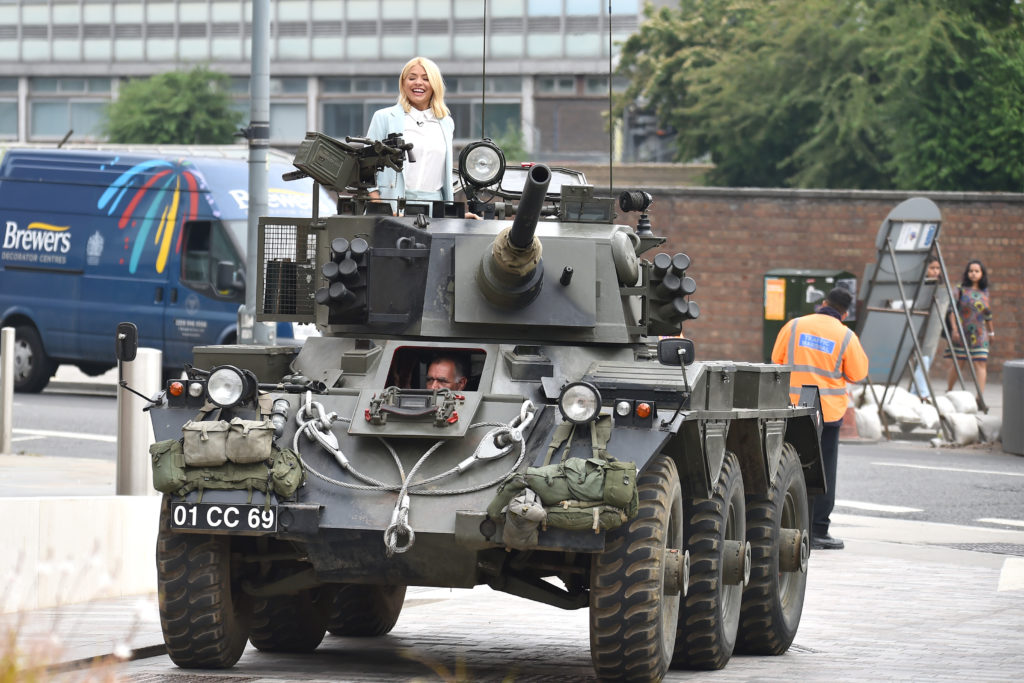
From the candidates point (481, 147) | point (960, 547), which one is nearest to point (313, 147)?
point (481, 147)

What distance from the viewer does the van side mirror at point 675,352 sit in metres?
8.46

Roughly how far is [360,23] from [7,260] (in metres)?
42.2

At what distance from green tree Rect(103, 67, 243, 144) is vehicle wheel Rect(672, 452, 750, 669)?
164ft

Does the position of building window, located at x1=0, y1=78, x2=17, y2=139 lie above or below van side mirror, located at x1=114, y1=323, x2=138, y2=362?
above

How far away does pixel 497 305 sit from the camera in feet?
30.9

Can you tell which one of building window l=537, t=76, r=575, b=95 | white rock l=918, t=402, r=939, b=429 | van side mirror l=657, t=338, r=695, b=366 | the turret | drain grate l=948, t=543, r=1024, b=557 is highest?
building window l=537, t=76, r=575, b=95

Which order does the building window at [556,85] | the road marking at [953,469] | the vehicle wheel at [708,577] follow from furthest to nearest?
1. the building window at [556,85]
2. the road marking at [953,469]
3. the vehicle wheel at [708,577]

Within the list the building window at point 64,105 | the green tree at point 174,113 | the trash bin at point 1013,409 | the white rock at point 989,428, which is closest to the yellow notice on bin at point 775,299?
the white rock at point 989,428

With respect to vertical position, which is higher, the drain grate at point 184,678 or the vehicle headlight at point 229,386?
the vehicle headlight at point 229,386

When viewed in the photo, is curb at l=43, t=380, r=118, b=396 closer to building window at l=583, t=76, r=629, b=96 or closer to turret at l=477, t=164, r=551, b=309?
turret at l=477, t=164, r=551, b=309

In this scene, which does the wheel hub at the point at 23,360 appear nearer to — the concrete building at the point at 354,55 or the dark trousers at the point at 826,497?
the dark trousers at the point at 826,497

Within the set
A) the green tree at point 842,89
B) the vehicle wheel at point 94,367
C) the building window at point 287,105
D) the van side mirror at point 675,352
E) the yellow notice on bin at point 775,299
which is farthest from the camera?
the building window at point 287,105

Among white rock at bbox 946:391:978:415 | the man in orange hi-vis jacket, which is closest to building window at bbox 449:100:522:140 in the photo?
white rock at bbox 946:391:978:415

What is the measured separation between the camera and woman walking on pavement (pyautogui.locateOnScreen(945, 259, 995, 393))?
2470 cm
